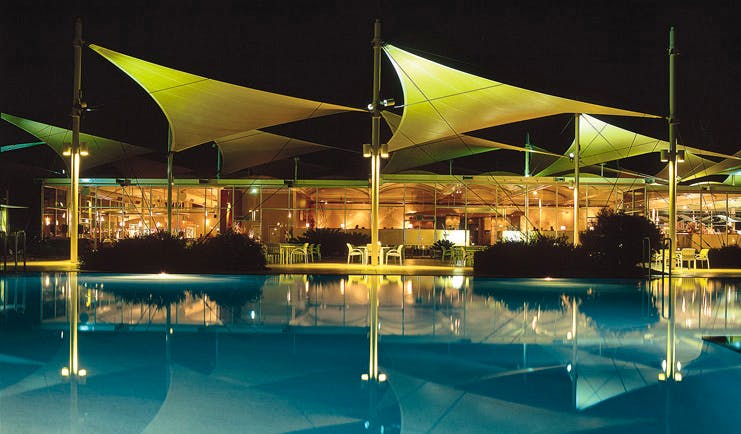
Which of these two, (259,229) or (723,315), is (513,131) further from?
(723,315)

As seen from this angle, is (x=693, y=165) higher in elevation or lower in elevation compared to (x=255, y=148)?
lower

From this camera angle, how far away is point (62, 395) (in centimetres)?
429

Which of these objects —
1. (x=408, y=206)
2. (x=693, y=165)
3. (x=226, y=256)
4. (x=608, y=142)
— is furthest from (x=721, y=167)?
(x=226, y=256)

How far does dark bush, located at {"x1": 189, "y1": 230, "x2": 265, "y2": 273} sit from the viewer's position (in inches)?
602

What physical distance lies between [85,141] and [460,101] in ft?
46.8

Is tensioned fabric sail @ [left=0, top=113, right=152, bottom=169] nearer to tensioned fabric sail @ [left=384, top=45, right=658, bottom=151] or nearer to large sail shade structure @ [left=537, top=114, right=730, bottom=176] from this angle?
tensioned fabric sail @ [left=384, top=45, right=658, bottom=151]

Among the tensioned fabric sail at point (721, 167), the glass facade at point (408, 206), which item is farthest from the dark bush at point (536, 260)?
the tensioned fabric sail at point (721, 167)

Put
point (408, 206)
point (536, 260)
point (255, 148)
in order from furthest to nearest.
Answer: point (408, 206) < point (255, 148) < point (536, 260)

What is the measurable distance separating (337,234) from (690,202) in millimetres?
13170

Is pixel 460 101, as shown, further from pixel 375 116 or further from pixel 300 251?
pixel 300 251

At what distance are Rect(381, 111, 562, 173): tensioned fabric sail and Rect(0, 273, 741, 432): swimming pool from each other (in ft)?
39.1

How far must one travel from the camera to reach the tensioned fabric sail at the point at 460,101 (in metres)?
13.5

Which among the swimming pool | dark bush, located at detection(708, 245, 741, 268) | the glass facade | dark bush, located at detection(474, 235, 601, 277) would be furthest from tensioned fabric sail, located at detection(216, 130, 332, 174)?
dark bush, located at detection(708, 245, 741, 268)

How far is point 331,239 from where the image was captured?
2391 cm
